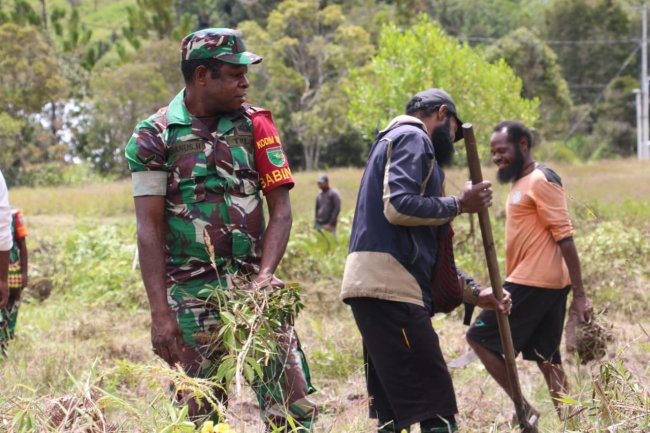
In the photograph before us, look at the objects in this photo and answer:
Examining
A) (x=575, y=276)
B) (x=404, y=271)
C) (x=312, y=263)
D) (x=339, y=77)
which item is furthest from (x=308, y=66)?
(x=404, y=271)

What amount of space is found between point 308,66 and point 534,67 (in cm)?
1002

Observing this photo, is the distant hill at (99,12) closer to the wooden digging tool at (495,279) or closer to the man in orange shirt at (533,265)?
the man in orange shirt at (533,265)

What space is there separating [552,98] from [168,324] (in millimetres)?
40959

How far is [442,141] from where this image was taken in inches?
157

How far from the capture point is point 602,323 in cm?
512

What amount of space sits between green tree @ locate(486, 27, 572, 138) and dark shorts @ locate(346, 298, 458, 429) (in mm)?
38380

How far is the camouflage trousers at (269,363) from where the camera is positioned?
3311mm

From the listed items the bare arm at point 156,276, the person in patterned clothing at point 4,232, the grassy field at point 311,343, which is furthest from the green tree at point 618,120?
the bare arm at point 156,276

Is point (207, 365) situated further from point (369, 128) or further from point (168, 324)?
point (369, 128)

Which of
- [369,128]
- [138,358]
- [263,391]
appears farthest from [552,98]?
[263,391]

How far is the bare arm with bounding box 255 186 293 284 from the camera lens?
11.3 feet

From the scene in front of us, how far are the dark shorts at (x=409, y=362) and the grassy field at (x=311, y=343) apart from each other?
0.18 m

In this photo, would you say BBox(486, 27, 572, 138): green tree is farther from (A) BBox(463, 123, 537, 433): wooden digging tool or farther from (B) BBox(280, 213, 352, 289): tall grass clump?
(A) BBox(463, 123, 537, 433): wooden digging tool

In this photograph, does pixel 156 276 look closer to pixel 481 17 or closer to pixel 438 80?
pixel 438 80
